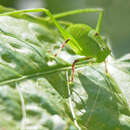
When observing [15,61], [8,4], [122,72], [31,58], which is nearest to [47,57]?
[31,58]

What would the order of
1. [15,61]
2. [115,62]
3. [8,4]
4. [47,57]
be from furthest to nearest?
[8,4]
[115,62]
[47,57]
[15,61]

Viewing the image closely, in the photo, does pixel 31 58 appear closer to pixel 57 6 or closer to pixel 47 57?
pixel 47 57

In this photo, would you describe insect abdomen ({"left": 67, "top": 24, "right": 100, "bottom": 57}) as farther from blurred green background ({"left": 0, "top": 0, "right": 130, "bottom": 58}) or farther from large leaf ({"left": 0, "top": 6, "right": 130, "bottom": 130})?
blurred green background ({"left": 0, "top": 0, "right": 130, "bottom": 58})

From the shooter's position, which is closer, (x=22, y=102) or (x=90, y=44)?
(x=22, y=102)

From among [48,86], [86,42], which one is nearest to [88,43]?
[86,42]

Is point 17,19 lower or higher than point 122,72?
higher

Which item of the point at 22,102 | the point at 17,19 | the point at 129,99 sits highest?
the point at 17,19

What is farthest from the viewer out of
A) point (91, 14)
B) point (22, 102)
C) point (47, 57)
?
point (91, 14)
